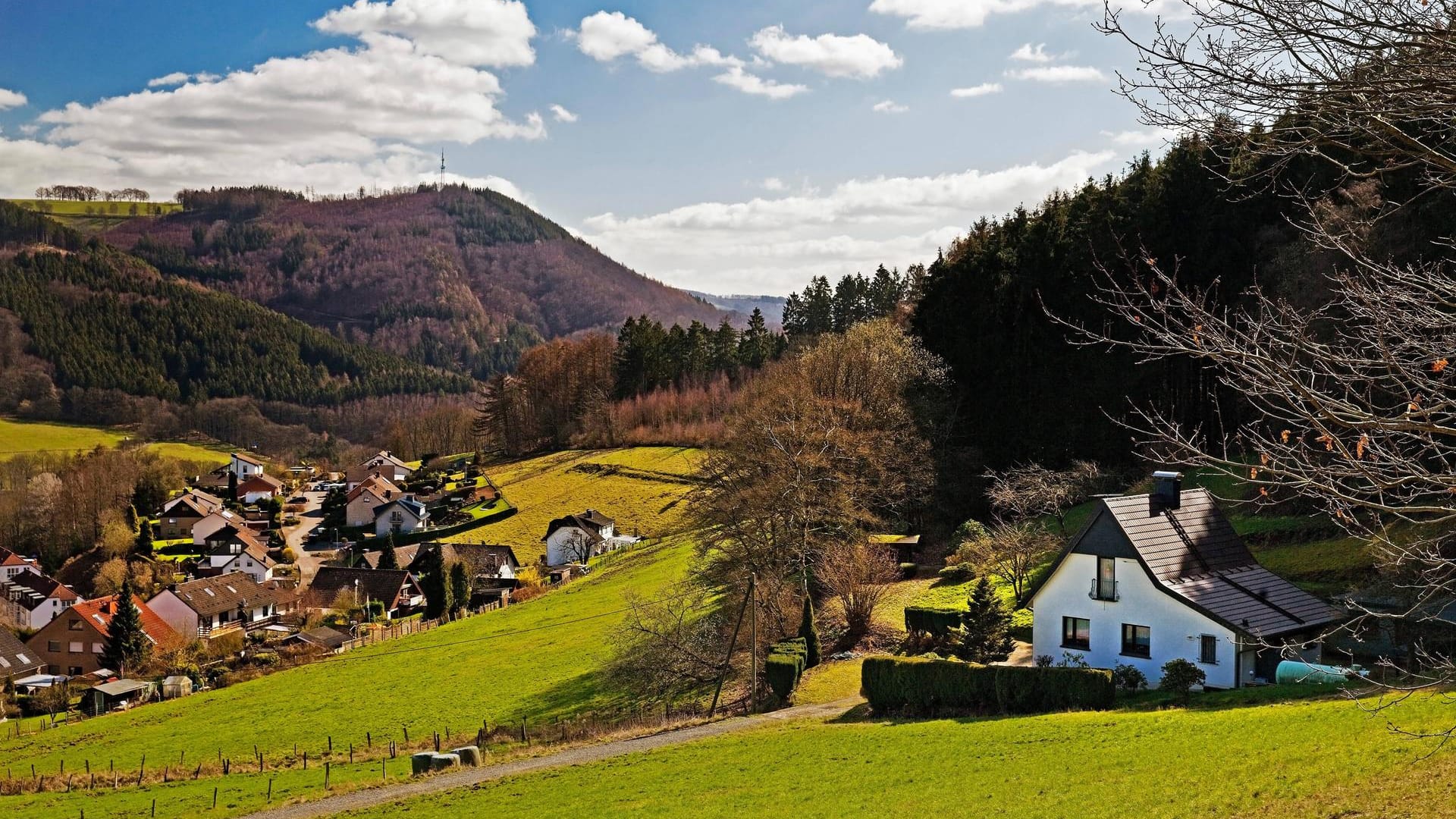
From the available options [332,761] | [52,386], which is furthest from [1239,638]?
[52,386]

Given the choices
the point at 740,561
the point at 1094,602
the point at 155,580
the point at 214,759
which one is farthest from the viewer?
the point at 155,580

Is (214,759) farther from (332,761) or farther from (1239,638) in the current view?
(1239,638)

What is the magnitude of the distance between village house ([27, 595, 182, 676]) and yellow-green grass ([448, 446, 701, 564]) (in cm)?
2383

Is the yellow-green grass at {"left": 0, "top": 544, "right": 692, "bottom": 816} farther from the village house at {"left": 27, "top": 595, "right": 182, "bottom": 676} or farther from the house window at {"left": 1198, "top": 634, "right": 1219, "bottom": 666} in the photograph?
the house window at {"left": 1198, "top": 634, "right": 1219, "bottom": 666}

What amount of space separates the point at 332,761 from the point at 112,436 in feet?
472

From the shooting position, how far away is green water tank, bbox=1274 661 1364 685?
20.1m

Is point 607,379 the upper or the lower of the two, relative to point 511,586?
upper

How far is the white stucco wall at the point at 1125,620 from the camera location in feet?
77.0

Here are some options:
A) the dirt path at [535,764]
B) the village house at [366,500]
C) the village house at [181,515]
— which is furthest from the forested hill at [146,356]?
the dirt path at [535,764]

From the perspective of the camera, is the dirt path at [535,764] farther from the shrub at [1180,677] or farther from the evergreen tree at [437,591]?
the evergreen tree at [437,591]

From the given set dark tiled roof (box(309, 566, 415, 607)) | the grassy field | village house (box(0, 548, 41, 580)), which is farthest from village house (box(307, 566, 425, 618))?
the grassy field

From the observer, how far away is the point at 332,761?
2886 cm

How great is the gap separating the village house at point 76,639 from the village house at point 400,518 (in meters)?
30.2

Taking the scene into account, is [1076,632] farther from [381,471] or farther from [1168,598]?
[381,471]
